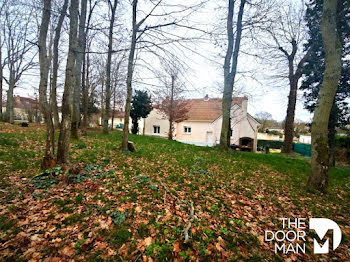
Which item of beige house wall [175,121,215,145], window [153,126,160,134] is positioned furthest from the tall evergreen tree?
window [153,126,160,134]

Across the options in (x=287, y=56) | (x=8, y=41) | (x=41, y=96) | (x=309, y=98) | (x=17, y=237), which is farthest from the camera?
(x=8, y=41)

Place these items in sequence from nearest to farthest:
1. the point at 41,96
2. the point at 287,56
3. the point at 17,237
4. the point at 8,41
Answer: the point at 17,237 < the point at 41,96 < the point at 287,56 < the point at 8,41

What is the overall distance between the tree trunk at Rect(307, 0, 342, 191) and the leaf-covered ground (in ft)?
2.49

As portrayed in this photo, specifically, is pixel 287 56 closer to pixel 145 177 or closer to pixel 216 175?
pixel 216 175

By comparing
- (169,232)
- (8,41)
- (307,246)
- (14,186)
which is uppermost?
(8,41)

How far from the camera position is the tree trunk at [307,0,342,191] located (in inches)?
175

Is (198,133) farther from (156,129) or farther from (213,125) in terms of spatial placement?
(156,129)

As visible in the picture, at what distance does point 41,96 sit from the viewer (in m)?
4.24

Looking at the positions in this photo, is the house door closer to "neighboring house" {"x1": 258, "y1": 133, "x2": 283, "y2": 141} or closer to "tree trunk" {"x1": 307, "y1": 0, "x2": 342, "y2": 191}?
"tree trunk" {"x1": 307, "y1": 0, "x2": 342, "y2": 191}

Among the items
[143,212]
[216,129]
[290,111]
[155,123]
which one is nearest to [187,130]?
[216,129]

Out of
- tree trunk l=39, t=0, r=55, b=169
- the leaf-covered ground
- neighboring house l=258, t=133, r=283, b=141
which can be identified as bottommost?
the leaf-covered ground

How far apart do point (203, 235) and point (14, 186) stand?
4.06m

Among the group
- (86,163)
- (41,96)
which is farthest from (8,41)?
(86,163)

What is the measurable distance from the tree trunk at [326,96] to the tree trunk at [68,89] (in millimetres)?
7338
